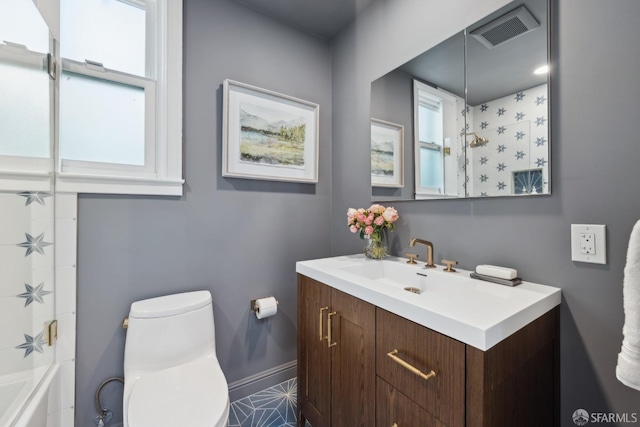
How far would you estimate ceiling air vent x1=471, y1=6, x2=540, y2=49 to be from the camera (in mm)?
1021

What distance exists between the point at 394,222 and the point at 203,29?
156 cm

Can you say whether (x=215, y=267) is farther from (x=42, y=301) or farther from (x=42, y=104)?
(x=42, y=104)

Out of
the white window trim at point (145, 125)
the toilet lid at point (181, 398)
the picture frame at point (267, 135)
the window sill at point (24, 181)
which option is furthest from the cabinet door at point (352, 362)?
the window sill at point (24, 181)

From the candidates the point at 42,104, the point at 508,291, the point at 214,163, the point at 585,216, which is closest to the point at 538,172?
the point at 585,216

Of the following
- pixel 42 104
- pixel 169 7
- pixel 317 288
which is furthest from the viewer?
pixel 169 7

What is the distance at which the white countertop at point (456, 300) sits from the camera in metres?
0.67

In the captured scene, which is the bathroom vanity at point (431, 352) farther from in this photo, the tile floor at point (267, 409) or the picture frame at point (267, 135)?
the picture frame at point (267, 135)

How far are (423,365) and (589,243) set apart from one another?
0.69m

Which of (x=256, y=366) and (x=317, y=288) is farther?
(x=256, y=366)

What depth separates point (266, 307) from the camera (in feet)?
5.34

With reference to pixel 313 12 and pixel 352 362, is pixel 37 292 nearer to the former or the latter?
pixel 352 362

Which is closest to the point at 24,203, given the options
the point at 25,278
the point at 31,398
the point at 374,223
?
the point at 25,278

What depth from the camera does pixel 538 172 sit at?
3.27 feet

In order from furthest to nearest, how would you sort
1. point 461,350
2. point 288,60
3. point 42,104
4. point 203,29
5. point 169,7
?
point 288,60, point 203,29, point 169,7, point 42,104, point 461,350
